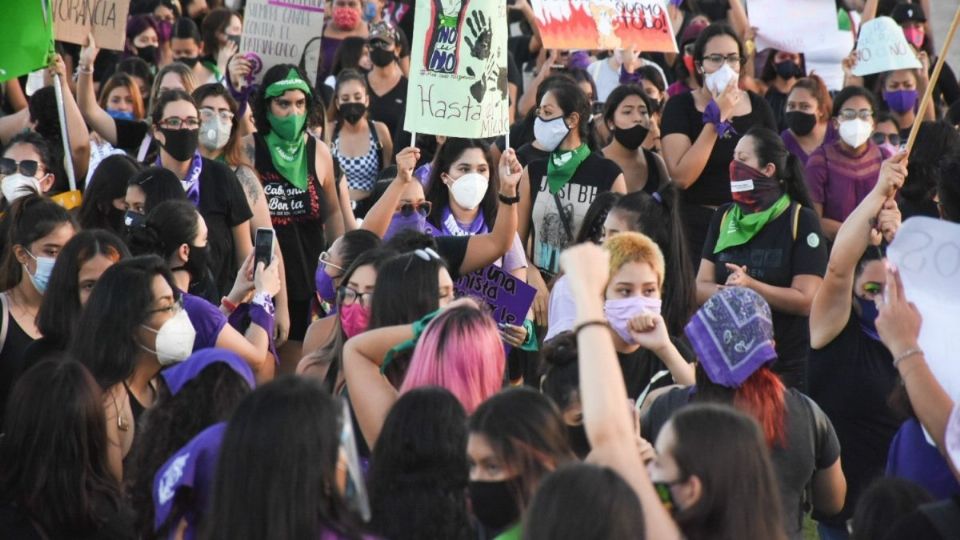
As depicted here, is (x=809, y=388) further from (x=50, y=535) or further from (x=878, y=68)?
(x=878, y=68)

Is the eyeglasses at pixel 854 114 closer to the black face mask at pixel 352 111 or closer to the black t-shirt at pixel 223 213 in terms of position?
the black face mask at pixel 352 111

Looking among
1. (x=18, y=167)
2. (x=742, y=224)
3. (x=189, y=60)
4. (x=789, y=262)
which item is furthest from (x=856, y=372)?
(x=189, y=60)

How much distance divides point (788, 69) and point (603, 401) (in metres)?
9.14

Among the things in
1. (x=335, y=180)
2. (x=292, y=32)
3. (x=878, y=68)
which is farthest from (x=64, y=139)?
(x=878, y=68)

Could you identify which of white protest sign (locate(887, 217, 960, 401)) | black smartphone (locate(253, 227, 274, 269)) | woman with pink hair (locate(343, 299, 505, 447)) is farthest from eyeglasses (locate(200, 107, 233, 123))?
white protest sign (locate(887, 217, 960, 401))

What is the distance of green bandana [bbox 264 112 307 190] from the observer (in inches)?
329

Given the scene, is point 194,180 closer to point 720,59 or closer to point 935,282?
point 720,59

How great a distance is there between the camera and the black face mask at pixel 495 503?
3734 mm

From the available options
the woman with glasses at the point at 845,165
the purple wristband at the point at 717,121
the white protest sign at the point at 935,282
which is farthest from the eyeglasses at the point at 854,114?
the white protest sign at the point at 935,282

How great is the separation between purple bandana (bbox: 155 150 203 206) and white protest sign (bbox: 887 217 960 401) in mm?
4191

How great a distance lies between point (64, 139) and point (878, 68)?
19.4 ft

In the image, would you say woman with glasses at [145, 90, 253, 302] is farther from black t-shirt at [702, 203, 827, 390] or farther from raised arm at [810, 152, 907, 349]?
raised arm at [810, 152, 907, 349]

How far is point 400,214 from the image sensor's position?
25.1 feet

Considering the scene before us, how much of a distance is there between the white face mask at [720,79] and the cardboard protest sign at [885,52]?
7.41ft
